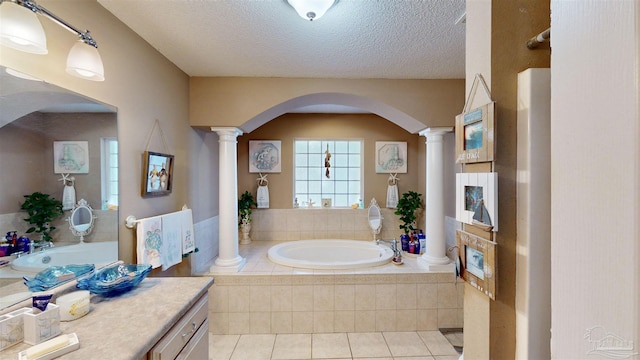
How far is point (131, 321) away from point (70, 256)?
1.91ft

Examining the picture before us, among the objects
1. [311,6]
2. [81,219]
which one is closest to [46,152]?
[81,219]

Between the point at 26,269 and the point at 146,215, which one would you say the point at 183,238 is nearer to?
the point at 146,215

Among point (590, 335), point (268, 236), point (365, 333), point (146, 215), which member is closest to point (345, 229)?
point (268, 236)

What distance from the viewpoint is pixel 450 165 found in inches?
126

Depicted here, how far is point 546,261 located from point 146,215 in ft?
7.72

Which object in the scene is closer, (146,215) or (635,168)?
(635,168)

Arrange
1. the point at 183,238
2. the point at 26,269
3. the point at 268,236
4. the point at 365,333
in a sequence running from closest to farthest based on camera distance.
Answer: the point at 26,269
the point at 183,238
the point at 365,333
the point at 268,236

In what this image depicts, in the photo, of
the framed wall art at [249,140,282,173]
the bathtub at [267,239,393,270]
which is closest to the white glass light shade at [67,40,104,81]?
the bathtub at [267,239,393,270]

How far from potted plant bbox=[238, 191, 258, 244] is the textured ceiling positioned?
5.90 ft

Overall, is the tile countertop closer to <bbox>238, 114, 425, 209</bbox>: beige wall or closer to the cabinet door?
the cabinet door

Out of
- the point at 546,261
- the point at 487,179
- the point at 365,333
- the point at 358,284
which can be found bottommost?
the point at 365,333

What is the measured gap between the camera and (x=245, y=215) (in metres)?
3.68

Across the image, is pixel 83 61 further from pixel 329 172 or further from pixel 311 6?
pixel 329 172

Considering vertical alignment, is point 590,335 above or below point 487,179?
below
